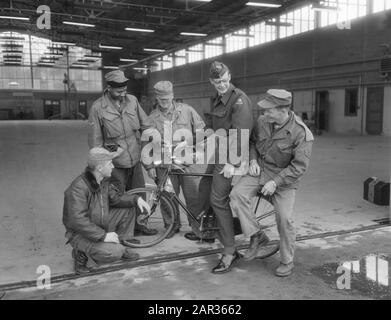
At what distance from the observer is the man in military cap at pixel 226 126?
12.1 ft

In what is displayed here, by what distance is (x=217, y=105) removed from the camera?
3.83 metres

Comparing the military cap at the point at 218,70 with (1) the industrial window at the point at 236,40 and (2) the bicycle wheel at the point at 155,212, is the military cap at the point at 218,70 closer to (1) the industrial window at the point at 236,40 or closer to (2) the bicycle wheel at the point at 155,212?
(2) the bicycle wheel at the point at 155,212

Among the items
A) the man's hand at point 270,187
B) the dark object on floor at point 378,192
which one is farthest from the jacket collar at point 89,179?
the dark object on floor at point 378,192

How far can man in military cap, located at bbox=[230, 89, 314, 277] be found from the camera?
348 centimetres

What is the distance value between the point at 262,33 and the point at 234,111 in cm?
2659

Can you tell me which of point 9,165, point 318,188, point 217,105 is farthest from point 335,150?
point 217,105

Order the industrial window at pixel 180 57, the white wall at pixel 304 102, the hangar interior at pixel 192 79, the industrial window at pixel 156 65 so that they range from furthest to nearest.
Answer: the industrial window at pixel 156 65 → the industrial window at pixel 180 57 → the white wall at pixel 304 102 → the hangar interior at pixel 192 79

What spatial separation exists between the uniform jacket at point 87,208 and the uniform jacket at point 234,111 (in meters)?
1.23

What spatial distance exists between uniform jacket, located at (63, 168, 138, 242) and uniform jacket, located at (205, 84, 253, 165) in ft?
4.02

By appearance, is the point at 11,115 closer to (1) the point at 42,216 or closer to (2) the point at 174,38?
(2) the point at 174,38

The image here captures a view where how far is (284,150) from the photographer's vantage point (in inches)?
140

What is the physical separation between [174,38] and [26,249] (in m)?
32.8

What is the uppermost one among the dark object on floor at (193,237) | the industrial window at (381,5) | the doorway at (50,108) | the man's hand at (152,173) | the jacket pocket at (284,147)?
the industrial window at (381,5)

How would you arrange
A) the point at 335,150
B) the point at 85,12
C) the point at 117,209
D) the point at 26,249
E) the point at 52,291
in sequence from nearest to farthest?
the point at 52,291 < the point at 117,209 < the point at 26,249 < the point at 335,150 < the point at 85,12
